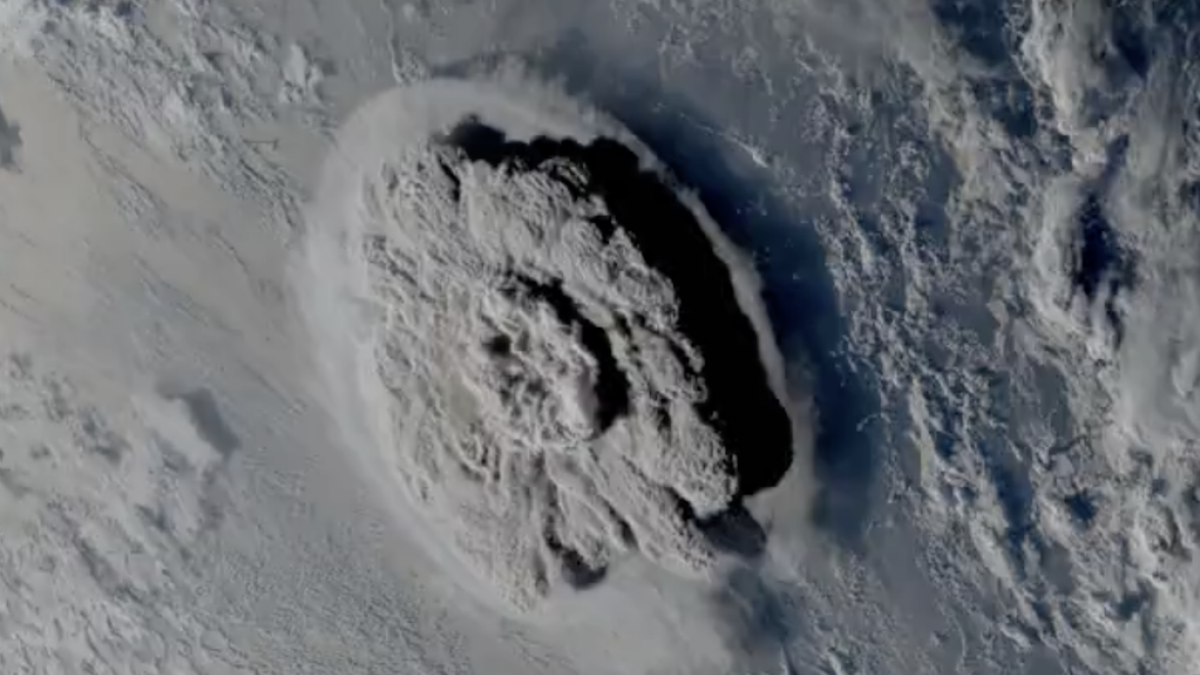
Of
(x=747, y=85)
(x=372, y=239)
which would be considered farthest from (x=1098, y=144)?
(x=372, y=239)

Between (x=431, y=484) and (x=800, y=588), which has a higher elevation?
(x=800, y=588)

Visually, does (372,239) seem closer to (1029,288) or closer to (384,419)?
(384,419)

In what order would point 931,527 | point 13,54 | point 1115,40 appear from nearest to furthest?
point 1115,40
point 931,527
point 13,54

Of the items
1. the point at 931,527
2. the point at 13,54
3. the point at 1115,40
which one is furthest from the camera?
the point at 13,54

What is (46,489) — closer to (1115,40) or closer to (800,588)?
(800,588)

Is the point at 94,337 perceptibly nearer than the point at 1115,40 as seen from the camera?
No

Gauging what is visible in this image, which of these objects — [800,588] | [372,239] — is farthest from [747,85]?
[800,588]

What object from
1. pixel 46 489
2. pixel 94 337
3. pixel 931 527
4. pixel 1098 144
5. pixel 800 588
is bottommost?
pixel 46 489
